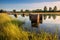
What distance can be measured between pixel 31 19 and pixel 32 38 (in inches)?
91.2

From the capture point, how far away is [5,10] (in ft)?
22.5

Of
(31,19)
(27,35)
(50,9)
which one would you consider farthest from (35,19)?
(27,35)

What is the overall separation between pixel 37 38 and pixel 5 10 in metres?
2.87

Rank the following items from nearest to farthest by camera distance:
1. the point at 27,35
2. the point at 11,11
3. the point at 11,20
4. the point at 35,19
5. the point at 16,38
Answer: the point at 16,38
the point at 27,35
the point at 11,20
the point at 35,19
the point at 11,11

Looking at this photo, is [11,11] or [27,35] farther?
[11,11]

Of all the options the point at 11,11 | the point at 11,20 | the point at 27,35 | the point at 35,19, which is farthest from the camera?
the point at 11,11

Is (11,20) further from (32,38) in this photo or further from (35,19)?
(32,38)

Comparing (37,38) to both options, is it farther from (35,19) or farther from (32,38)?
(35,19)

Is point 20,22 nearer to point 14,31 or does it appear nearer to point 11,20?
point 11,20

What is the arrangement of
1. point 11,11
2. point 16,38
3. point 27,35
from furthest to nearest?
point 11,11 → point 27,35 → point 16,38

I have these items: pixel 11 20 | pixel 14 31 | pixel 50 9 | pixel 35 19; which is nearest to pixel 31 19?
pixel 35 19

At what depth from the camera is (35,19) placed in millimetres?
6402

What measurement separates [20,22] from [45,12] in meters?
1.22

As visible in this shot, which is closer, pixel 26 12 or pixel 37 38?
pixel 37 38
